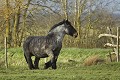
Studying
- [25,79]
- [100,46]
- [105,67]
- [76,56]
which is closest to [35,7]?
[100,46]

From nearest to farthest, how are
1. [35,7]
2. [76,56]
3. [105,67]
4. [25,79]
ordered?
[25,79] < [105,67] < [76,56] < [35,7]

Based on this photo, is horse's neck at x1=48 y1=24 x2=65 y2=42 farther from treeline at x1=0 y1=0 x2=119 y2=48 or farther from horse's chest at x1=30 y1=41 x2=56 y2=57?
treeline at x1=0 y1=0 x2=119 y2=48

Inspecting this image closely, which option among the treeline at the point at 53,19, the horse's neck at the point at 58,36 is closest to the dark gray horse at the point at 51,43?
the horse's neck at the point at 58,36

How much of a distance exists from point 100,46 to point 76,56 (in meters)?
8.25

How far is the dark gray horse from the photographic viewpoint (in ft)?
60.9

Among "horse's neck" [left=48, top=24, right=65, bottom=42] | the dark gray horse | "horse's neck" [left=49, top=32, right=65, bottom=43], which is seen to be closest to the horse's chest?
the dark gray horse

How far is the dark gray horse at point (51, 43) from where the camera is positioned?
1856 cm

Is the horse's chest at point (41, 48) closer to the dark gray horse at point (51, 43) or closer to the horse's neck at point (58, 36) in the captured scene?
the dark gray horse at point (51, 43)

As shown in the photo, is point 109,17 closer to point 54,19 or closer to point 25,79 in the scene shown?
point 54,19

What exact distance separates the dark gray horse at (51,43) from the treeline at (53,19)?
21245 millimetres

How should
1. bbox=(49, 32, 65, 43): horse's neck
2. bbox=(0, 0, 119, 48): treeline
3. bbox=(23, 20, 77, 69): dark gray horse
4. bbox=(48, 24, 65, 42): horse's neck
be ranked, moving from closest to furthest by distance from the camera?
1. bbox=(23, 20, 77, 69): dark gray horse
2. bbox=(49, 32, 65, 43): horse's neck
3. bbox=(48, 24, 65, 42): horse's neck
4. bbox=(0, 0, 119, 48): treeline

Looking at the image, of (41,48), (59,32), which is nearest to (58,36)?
(59,32)

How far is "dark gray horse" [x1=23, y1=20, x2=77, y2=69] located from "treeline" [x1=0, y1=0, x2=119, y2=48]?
21.2 m

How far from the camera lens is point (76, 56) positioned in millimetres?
31438
